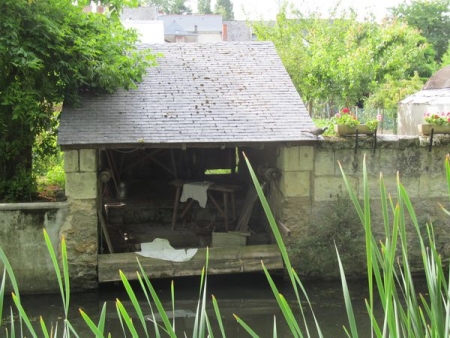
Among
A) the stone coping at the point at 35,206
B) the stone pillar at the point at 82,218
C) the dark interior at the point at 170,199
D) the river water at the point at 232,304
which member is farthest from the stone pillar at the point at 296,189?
the stone coping at the point at 35,206

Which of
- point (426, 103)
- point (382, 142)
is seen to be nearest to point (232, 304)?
point (382, 142)

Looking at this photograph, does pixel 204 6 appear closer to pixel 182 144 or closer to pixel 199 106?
pixel 199 106

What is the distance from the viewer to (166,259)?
733 centimetres

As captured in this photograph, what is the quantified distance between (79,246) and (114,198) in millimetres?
2737

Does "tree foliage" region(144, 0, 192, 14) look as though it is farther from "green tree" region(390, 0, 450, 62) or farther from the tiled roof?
the tiled roof

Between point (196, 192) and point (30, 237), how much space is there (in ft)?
9.02

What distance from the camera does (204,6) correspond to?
67938 mm

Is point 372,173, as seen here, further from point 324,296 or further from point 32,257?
point 32,257

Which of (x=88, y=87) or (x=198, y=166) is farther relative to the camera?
(x=198, y=166)

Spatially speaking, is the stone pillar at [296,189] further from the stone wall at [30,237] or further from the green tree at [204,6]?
the green tree at [204,6]

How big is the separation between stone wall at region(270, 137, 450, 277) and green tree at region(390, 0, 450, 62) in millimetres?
24152

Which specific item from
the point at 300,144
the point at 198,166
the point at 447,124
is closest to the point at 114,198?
the point at 198,166

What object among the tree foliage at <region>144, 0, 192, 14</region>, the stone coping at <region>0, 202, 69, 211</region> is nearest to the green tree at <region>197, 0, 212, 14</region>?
the tree foliage at <region>144, 0, 192, 14</region>

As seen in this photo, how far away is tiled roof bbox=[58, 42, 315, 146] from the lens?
279 inches
